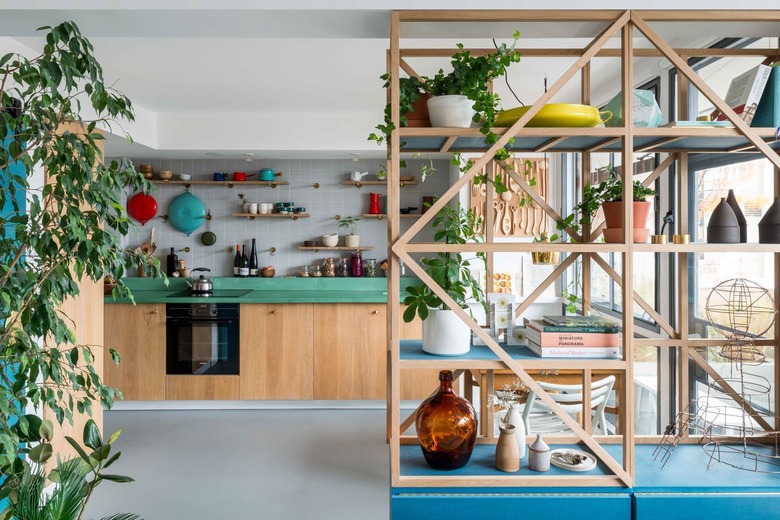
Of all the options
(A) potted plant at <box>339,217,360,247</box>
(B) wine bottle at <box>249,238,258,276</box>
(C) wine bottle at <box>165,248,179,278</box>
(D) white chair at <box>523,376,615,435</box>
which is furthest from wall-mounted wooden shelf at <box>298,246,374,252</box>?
(D) white chair at <box>523,376,615,435</box>

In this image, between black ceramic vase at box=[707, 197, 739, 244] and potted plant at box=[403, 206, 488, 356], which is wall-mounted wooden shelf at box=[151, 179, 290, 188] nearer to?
potted plant at box=[403, 206, 488, 356]

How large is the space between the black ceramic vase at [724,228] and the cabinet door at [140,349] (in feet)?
14.2

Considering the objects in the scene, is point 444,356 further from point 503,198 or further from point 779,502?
point 503,198

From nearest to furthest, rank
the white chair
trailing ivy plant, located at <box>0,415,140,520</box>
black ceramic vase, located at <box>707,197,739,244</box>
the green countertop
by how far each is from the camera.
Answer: trailing ivy plant, located at <box>0,415,140,520</box>, black ceramic vase, located at <box>707,197,739,244</box>, the white chair, the green countertop

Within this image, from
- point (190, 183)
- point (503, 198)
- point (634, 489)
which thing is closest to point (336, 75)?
point (503, 198)

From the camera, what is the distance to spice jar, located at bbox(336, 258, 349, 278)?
5.93m

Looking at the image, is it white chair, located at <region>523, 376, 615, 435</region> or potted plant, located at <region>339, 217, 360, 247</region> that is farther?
potted plant, located at <region>339, 217, 360, 247</region>

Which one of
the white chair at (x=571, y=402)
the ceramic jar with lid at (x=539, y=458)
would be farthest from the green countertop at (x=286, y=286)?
the ceramic jar with lid at (x=539, y=458)

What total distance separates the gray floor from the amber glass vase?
1.37 m

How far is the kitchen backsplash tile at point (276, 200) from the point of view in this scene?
19.6 feet

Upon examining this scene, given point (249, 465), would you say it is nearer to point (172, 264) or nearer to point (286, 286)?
point (286, 286)

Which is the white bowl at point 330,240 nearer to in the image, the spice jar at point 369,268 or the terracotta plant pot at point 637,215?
the spice jar at point 369,268

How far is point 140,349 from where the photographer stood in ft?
16.6

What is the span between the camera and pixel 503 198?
541 cm
